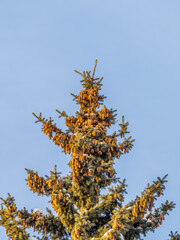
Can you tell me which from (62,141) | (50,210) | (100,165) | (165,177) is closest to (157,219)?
(165,177)

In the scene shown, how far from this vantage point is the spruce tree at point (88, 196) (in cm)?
985

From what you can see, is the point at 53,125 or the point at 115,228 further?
the point at 53,125

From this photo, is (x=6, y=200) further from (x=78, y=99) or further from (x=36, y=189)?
(x=78, y=99)

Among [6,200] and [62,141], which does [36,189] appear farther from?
[62,141]

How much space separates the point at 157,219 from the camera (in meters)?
11.0

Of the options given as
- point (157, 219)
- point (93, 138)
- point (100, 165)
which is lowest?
point (157, 219)

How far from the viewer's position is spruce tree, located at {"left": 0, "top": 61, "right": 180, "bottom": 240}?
9.85 metres

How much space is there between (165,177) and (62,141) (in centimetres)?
476

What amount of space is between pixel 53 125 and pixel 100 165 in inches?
103

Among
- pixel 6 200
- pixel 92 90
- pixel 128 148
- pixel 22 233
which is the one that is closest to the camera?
pixel 22 233

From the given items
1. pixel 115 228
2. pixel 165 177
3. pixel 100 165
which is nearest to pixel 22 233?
pixel 115 228

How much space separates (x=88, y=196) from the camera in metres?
12.2

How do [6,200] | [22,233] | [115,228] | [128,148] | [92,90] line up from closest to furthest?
[115,228]
[22,233]
[6,200]
[128,148]
[92,90]

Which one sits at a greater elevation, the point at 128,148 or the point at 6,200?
the point at 128,148
